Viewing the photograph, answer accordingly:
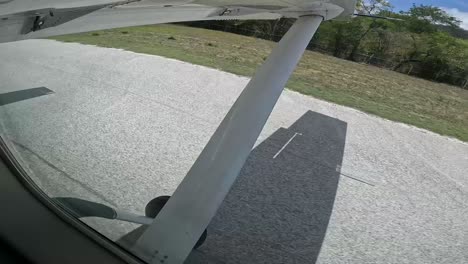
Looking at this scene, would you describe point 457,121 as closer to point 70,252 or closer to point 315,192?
point 315,192

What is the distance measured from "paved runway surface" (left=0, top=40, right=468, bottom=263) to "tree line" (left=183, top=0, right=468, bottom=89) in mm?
1009

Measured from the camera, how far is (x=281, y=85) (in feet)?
4.34

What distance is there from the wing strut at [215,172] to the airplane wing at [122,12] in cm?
47

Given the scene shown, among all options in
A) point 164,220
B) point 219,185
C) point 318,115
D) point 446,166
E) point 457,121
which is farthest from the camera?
point 318,115

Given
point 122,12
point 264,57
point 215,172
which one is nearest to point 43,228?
point 215,172

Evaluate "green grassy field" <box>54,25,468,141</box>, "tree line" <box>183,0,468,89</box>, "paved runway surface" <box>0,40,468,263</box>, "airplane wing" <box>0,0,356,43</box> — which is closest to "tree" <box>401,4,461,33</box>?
"tree line" <box>183,0,468,89</box>

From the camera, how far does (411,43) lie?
960 mm

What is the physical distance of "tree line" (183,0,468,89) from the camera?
89cm

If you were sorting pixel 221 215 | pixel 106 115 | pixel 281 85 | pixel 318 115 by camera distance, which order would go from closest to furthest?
pixel 281 85, pixel 221 215, pixel 106 115, pixel 318 115

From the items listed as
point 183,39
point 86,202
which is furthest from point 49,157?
point 183,39

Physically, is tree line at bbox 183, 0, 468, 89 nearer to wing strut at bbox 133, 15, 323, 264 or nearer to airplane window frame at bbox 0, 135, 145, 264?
wing strut at bbox 133, 15, 323, 264

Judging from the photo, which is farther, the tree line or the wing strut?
the tree line

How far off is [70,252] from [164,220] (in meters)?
0.23

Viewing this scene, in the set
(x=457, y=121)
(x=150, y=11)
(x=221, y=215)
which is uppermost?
(x=150, y=11)
